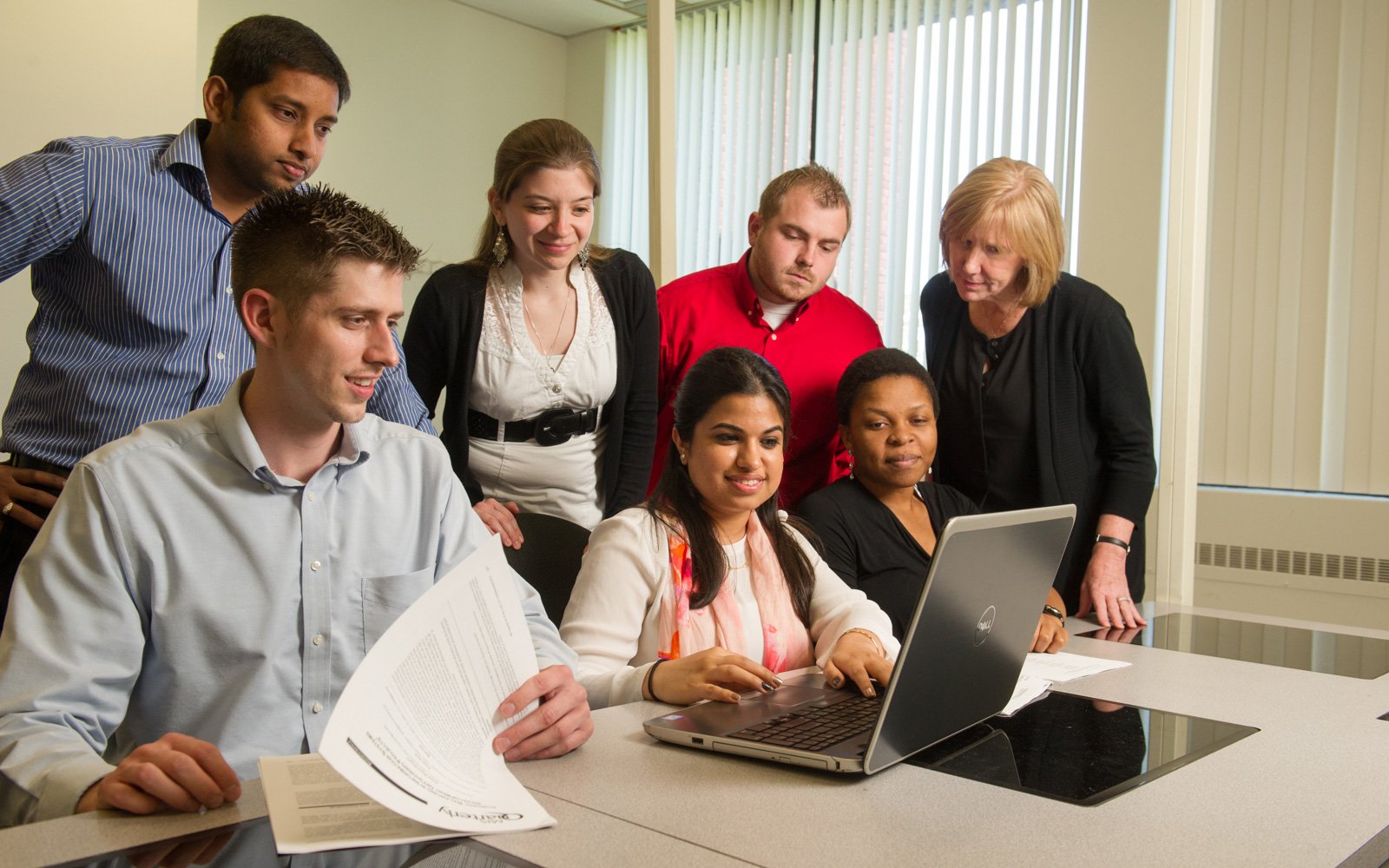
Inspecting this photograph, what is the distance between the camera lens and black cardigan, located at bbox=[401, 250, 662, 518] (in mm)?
2137

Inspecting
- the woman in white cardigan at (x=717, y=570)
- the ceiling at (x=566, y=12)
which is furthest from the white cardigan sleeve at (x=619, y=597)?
the ceiling at (x=566, y=12)

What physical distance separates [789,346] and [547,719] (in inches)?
55.1

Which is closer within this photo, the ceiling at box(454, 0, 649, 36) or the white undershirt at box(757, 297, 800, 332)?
the white undershirt at box(757, 297, 800, 332)

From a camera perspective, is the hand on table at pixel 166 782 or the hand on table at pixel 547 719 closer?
the hand on table at pixel 166 782

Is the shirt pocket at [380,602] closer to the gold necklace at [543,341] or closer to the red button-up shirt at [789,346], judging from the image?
the gold necklace at [543,341]

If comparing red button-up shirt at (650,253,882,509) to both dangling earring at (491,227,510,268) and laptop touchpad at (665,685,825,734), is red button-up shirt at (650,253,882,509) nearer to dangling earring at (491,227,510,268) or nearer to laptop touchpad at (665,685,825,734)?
dangling earring at (491,227,510,268)

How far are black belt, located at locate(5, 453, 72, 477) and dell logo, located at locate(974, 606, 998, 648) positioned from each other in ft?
4.44

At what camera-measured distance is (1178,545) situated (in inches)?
103

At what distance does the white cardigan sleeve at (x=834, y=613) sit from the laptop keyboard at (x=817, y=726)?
299 millimetres

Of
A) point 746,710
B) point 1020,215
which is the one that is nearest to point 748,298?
point 1020,215

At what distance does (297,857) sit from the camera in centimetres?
84

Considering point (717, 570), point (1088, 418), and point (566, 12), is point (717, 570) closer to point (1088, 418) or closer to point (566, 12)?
point (1088, 418)

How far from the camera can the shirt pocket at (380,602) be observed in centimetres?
128

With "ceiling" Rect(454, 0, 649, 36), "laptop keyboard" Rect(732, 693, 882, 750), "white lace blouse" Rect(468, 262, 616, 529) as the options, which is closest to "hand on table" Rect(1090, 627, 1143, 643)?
"laptop keyboard" Rect(732, 693, 882, 750)
